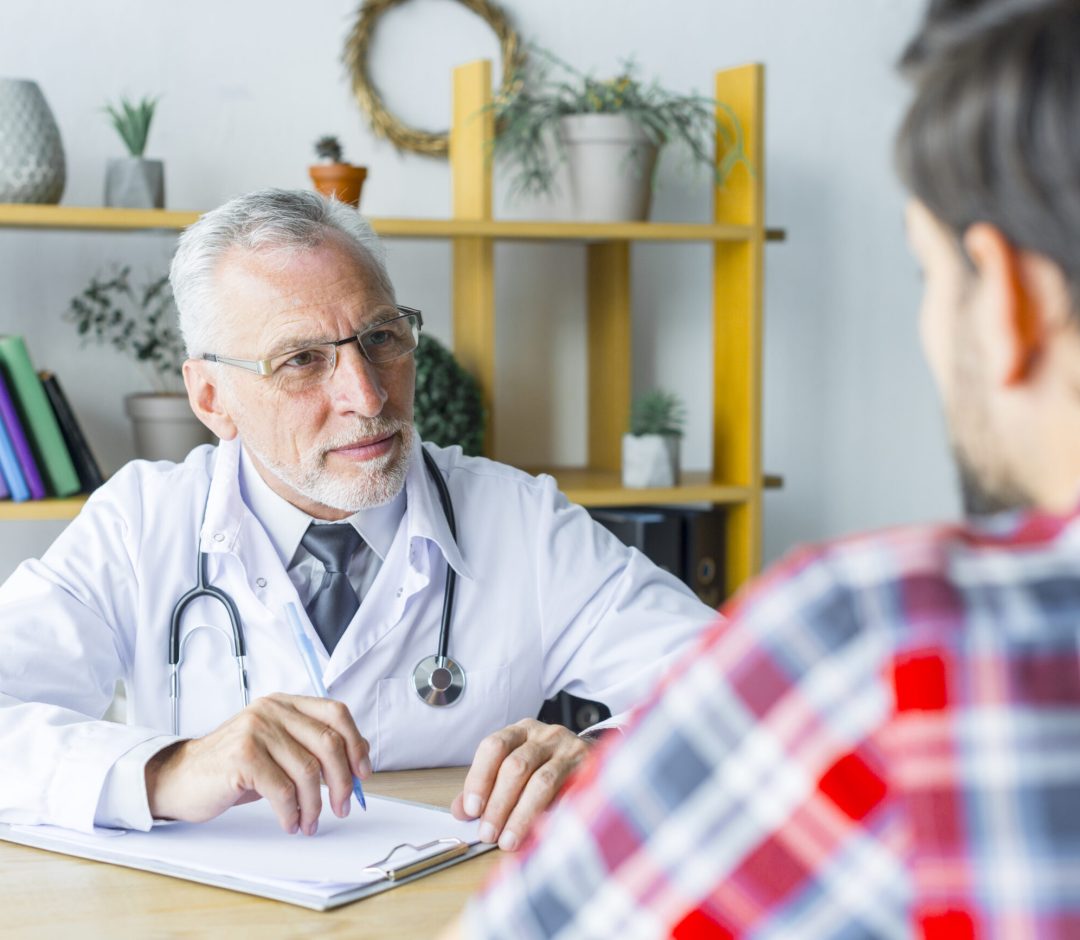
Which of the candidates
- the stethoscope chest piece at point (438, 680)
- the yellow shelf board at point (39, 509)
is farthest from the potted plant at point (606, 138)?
the stethoscope chest piece at point (438, 680)

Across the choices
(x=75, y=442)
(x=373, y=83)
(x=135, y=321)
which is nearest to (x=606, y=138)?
(x=373, y=83)

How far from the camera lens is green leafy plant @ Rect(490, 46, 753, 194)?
2824 millimetres

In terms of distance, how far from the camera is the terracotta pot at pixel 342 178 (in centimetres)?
269

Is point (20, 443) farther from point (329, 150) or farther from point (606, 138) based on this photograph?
point (606, 138)

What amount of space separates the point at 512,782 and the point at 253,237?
2.77 feet

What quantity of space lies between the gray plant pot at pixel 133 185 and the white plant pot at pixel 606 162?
81 centimetres

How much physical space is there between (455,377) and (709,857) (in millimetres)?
2227

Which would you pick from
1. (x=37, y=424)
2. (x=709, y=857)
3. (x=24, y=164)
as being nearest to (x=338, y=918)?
(x=709, y=857)

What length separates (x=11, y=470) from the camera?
2.50 metres

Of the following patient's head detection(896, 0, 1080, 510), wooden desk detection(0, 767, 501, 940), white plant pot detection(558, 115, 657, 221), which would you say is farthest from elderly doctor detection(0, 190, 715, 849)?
patient's head detection(896, 0, 1080, 510)

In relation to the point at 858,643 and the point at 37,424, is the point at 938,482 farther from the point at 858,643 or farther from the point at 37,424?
the point at 858,643

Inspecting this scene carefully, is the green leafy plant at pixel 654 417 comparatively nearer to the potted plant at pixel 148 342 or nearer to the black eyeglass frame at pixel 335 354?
the potted plant at pixel 148 342

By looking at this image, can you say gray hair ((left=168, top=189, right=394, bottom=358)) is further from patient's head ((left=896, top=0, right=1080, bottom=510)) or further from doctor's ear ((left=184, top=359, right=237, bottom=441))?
patient's head ((left=896, top=0, right=1080, bottom=510))

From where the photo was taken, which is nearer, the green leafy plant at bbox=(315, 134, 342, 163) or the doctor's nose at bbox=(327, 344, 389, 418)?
the doctor's nose at bbox=(327, 344, 389, 418)
